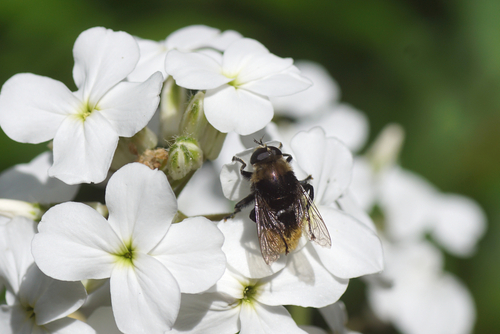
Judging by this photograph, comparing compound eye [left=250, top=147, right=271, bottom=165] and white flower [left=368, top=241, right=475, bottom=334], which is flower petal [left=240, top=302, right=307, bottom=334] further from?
white flower [left=368, top=241, right=475, bottom=334]

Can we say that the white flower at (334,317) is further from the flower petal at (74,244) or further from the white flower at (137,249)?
the flower petal at (74,244)

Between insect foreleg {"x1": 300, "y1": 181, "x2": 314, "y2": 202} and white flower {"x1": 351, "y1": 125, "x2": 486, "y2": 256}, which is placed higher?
insect foreleg {"x1": 300, "y1": 181, "x2": 314, "y2": 202}

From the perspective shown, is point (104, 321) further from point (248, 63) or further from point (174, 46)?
point (174, 46)

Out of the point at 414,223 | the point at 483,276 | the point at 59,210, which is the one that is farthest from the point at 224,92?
the point at 483,276

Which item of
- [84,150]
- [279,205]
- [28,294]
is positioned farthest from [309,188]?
[28,294]

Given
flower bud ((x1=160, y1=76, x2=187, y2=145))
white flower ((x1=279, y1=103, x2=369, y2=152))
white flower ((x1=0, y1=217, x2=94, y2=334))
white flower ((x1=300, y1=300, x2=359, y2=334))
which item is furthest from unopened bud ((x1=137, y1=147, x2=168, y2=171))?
white flower ((x1=279, y1=103, x2=369, y2=152))

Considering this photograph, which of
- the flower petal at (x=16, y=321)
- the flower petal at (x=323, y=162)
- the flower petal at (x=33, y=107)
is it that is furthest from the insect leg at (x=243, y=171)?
the flower petal at (x=16, y=321)

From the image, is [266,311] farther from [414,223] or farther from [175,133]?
[414,223]
